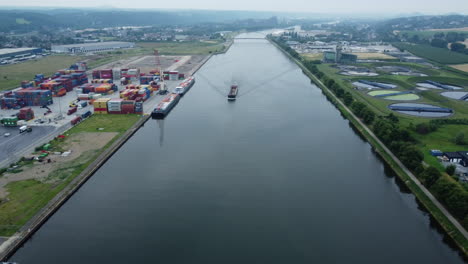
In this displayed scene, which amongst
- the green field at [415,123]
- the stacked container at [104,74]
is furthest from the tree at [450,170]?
the stacked container at [104,74]

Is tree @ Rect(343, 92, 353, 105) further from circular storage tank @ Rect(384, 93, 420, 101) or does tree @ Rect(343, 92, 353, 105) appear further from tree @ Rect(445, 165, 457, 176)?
tree @ Rect(445, 165, 457, 176)

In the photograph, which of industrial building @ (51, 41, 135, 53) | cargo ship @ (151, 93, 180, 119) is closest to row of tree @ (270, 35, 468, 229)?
cargo ship @ (151, 93, 180, 119)

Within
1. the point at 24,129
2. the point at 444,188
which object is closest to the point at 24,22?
the point at 24,129

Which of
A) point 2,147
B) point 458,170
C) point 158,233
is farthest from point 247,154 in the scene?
point 2,147

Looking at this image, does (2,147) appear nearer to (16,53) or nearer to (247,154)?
(247,154)

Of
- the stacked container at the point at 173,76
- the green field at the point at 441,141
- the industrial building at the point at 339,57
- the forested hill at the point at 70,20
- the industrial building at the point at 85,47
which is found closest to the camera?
the green field at the point at 441,141

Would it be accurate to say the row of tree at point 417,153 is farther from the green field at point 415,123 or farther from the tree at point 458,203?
the green field at point 415,123

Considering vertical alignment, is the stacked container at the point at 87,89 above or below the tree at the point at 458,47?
below
